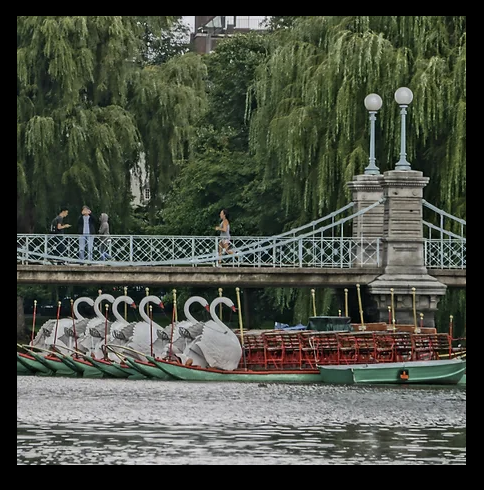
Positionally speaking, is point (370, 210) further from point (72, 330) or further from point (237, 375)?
point (72, 330)

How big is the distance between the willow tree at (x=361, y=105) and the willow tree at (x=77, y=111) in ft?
22.2

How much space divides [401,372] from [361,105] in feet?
29.5

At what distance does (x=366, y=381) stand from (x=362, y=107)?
9.26 m

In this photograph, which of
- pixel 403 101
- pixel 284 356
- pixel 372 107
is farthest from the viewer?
pixel 372 107

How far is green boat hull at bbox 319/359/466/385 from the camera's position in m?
45.2

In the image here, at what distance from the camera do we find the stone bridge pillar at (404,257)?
4841 cm

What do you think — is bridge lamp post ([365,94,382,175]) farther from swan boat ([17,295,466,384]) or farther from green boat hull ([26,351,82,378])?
green boat hull ([26,351,82,378])

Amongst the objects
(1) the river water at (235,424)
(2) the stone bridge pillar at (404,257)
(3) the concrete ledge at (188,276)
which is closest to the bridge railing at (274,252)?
(3) the concrete ledge at (188,276)

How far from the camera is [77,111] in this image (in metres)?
58.5

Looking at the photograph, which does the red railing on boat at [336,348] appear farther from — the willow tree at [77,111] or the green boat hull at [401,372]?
the willow tree at [77,111]

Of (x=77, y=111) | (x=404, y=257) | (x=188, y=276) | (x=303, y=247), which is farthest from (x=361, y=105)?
(x=77, y=111)
